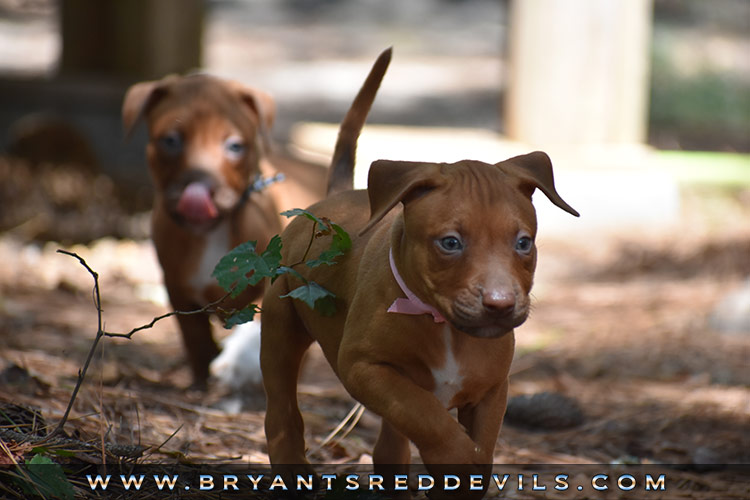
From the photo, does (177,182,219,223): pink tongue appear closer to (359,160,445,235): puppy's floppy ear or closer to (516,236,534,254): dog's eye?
(359,160,445,235): puppy's floppy ear

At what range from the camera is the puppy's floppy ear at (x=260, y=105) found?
453 centimetres

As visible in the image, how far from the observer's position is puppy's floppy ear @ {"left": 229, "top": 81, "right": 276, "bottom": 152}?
14.9 ft

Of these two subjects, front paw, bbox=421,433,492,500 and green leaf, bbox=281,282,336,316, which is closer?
front paw, bbox=421,433,492,500

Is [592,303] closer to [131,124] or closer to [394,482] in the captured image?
[131,124]

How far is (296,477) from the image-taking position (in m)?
2.91

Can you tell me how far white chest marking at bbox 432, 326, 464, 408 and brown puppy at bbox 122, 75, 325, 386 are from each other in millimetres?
1682

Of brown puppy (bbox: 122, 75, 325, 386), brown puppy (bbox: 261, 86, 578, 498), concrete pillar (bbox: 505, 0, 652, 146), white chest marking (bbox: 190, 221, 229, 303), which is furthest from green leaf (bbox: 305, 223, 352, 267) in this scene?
concrete pillar (bbox: 505, 0, 652, 146)

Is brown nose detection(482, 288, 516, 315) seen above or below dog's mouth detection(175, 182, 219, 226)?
above

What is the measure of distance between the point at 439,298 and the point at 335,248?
49 cm

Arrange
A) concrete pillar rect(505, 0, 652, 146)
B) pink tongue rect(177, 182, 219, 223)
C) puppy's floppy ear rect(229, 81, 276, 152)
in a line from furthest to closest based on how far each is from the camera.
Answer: concrete pillar rect(505, 0, 652, 146) → puppy's floppy ear rect(229, 81, 276, 152) → pink tongue rect(177, 182, 219, 223)

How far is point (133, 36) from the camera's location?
891 centimetres

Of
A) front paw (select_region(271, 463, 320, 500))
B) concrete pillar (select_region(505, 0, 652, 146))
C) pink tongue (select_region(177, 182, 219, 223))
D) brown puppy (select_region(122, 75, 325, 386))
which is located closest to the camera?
front paw (select_region(271, 463, 320, 500))

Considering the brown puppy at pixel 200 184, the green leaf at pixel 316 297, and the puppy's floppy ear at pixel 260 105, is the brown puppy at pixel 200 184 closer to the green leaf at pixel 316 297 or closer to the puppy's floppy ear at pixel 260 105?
the puppy's floppy ear at pixel 260 105

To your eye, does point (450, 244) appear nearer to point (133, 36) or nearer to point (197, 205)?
point (197, 205)
